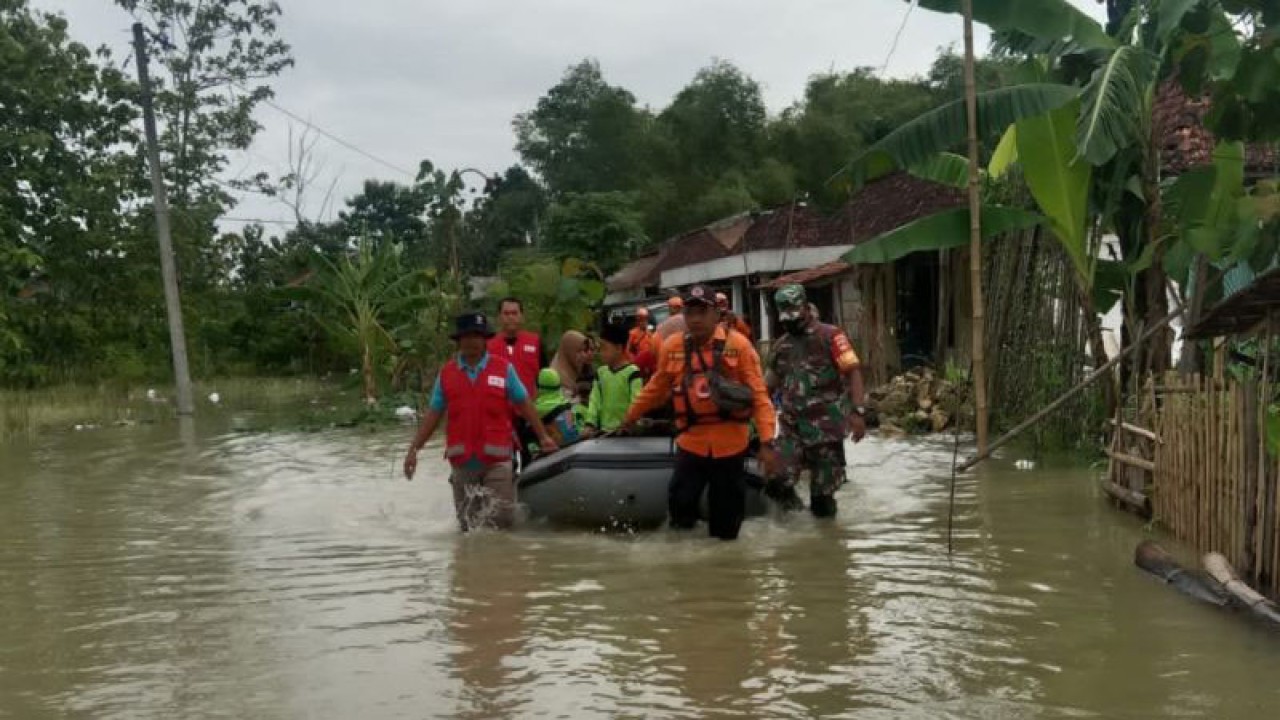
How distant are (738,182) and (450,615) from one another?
37.1 m

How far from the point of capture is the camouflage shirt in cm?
848

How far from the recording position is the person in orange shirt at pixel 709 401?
23.9 feet

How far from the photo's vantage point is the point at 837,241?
75.6ft

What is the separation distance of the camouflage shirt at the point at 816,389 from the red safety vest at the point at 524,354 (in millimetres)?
1979

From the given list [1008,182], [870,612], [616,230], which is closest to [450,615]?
[870,612]

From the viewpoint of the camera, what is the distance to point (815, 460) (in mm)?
8602

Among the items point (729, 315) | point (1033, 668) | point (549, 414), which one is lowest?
point (1033, 668)

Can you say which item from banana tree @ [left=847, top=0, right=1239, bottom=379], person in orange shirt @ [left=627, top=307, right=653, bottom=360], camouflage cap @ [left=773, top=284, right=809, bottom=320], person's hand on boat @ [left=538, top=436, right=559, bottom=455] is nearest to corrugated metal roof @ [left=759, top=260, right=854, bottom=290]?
banana tree @ [left=847, top=0, right=1239, bottom=379]

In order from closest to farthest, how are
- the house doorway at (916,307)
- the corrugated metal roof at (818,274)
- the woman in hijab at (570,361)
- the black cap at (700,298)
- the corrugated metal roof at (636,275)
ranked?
the black cap at (700,298) → the woman in hijab at (570,361) → the house doorway at (916,307) → the corrugated metal roof at (818,274) → the corrugated metal roof at (636,275)

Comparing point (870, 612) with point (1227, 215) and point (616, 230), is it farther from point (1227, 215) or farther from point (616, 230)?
point (616, 230)

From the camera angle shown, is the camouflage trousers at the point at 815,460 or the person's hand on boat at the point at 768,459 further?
the camouflage trousers at the point at 815,460

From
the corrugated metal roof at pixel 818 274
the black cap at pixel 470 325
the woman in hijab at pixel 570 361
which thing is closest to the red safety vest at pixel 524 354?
the woman in hijab at pixel 570 361

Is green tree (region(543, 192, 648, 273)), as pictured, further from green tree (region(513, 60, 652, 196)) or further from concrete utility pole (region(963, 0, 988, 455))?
concrete utility pole (region(963, 0, 988, 455))

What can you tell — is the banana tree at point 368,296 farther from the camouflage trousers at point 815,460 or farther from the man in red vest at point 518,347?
the camouflage trousers at point 815,460
